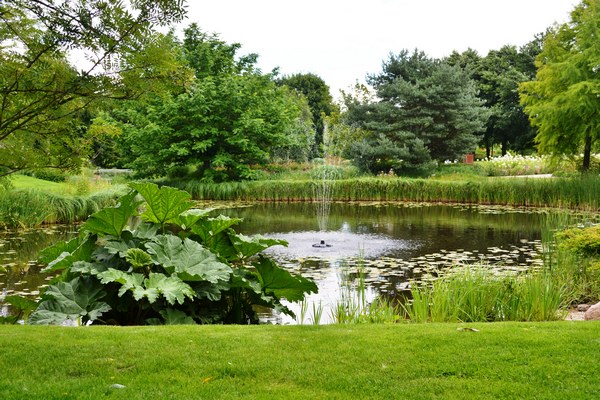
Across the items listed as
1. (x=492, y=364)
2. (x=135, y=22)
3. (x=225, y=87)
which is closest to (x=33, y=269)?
(x=135, y=22)

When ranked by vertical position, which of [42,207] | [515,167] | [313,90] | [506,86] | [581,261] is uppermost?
[313,90]

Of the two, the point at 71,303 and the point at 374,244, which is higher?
the point at 71,303

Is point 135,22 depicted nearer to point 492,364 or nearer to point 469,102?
point 492,364

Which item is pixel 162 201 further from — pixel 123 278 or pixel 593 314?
pixel 593 314

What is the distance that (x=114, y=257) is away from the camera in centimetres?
529

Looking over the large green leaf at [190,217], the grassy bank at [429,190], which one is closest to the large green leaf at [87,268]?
the large green leaf at [190,217]

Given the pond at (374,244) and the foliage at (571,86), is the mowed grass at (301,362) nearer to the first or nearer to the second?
the pond at (374,244)

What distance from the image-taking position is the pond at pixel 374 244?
8336mm

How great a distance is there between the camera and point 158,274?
4.89 metres

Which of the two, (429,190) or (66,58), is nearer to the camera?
(66,58)

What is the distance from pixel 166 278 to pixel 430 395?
268 centimetres

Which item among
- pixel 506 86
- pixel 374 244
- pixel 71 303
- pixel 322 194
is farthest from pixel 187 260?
pixel 506 86

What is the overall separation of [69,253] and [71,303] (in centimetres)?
74

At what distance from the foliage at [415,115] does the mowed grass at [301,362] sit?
78.6 ft
